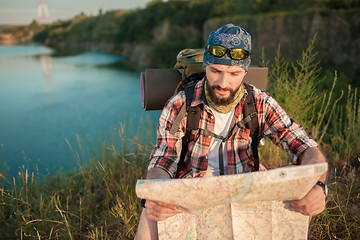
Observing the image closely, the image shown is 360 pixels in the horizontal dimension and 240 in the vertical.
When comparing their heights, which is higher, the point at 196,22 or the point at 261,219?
the point at 196,22

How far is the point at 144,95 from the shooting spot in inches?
65.2

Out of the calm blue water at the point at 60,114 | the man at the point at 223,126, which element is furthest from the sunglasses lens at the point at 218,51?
the calm blue water at the point at 60,114

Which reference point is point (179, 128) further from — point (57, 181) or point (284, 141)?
point (57, 181)

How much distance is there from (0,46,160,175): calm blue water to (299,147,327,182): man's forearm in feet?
7.06

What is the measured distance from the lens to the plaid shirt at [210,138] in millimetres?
1261

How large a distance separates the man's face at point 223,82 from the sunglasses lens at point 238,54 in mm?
46

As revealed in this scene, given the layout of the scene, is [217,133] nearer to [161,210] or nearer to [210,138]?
[210,138]

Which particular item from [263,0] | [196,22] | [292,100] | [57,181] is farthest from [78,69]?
[292,100]

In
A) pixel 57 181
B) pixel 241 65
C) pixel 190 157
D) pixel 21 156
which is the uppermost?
pixel 241 65

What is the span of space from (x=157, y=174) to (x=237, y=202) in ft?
1.28

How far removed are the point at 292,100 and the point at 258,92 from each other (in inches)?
44.8

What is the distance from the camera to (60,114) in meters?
8.30

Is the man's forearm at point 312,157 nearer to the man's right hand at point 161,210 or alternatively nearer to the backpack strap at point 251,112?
the backpack strap at point 251,112

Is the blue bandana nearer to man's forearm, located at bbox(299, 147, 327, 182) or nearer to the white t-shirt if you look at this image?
the white t-shirt
